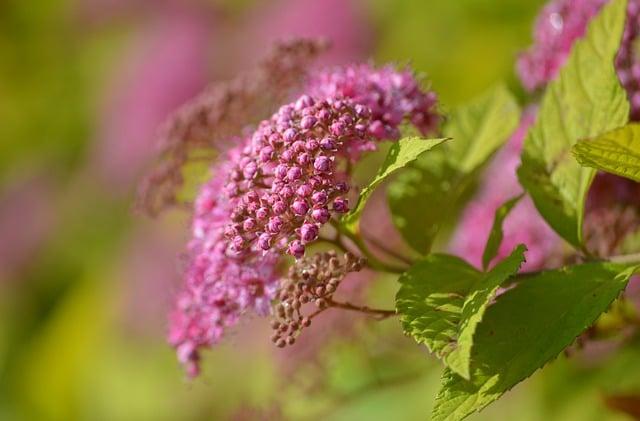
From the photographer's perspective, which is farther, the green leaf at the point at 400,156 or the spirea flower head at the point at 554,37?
the spirea flower head at the point at 554,37

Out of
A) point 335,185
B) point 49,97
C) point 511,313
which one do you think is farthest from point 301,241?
point 49,97

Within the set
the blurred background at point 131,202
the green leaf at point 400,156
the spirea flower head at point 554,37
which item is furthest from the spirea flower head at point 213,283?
the blurred background at point 131,202

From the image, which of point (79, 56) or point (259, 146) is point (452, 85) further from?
point (79, 56)

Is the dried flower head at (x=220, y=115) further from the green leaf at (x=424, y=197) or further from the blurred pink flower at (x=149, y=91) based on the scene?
the blurred pink flower at (x=149, y=91)

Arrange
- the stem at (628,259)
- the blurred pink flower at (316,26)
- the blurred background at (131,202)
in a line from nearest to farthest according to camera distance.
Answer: the stem at (628,259) < the blurred background at (131,202) < the blurred pink flower at (316,26)

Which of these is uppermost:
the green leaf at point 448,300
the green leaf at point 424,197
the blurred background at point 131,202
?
the blurred background at point 131,202

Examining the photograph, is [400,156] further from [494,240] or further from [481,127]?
[481,127]

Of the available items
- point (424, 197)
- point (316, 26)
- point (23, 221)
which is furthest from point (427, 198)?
point (23, 221)
